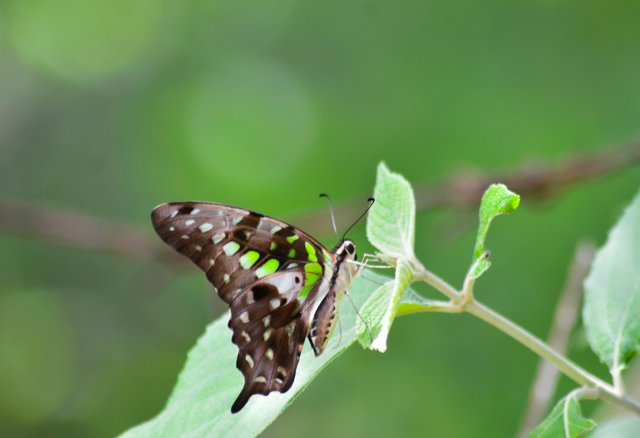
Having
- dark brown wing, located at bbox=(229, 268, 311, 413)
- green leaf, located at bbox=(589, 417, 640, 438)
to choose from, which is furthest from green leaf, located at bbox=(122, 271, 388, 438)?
green leaf, located at bbox=(589, 417, 640, 438)

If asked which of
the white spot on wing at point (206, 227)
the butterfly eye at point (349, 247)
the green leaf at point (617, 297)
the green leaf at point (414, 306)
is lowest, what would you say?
the green leaf at point (617, 297)

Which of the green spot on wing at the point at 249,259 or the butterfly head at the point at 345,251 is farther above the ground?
the green spot on wing at the point at 249,259

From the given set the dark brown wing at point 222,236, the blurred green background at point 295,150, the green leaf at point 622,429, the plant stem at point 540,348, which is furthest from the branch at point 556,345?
the blurred green background at point 295,150

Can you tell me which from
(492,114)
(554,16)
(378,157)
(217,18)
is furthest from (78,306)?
(554,16)

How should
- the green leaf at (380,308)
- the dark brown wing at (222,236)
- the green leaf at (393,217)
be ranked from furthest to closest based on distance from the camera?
1. the dark brown wing at (222,236)
2. the green leaf at (393,217)
3. the green leaf at (380,308)

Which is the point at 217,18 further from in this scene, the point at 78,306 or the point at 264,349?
the point at 264,349

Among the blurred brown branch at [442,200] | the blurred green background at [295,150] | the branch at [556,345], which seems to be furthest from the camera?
the blurred green background at [295,150]

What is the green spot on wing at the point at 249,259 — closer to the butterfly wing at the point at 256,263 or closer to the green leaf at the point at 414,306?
the butterfly wing at the point at 256,263

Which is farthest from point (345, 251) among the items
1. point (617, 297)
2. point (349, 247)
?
point (617, 297)
